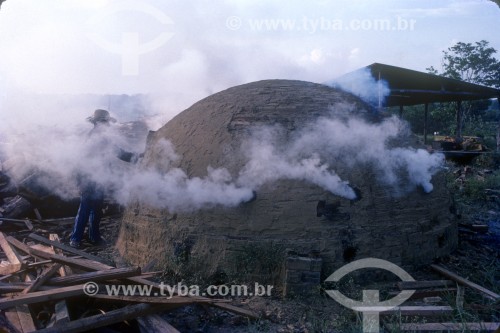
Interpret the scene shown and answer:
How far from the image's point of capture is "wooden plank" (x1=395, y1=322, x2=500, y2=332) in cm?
363

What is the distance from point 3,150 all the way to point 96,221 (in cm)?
791

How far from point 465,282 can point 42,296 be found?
480 cm

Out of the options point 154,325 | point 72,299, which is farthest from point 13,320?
point 154,325

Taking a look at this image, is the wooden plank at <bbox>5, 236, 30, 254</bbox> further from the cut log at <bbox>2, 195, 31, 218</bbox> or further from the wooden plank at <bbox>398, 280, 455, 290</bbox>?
the wooden plank at <bbox>398, 280, 455, 290</bbox>

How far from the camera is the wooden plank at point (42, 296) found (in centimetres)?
346

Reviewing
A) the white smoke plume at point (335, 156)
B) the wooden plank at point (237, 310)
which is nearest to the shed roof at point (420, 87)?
the white smoke plume at point (335, 156)

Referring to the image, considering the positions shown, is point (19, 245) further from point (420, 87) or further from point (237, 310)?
point (420, 87)

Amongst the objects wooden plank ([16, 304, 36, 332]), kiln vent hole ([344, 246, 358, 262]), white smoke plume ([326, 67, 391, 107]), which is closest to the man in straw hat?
wooden plank ([16, 304, 36, 332])

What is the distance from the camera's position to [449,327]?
12.2 ft

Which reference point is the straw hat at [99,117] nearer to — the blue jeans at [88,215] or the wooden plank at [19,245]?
the blue jeans at [88,215]

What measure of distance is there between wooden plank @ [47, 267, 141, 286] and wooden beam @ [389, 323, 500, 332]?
8.97ft

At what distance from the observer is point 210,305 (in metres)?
4.20

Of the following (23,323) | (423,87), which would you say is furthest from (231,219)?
(423,87)

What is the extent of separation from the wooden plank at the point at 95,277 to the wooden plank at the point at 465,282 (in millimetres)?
3911
